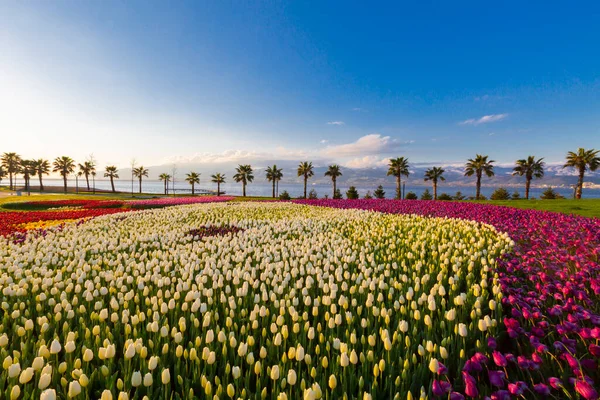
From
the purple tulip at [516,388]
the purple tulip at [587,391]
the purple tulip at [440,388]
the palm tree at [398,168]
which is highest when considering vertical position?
the palm tree at [398,168]

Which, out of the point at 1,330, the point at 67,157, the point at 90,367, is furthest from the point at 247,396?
the point at 67,157

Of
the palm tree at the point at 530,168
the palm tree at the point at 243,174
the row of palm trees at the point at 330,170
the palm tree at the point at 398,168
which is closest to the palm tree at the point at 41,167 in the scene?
the row of palm trees at the point at 330,170

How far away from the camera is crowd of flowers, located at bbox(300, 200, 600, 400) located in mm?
Result: 2756

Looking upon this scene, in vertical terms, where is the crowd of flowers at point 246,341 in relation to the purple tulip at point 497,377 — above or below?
below

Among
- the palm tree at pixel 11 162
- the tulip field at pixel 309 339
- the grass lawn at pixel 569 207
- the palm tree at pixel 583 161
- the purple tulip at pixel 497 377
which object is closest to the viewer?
the purple tulip at pixel 497 377

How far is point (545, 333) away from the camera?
429 cm

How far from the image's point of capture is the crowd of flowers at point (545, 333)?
9.04ft

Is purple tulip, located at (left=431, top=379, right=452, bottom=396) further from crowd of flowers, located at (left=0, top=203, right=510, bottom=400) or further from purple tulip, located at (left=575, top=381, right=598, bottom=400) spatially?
purple tulip, located at (left=575, top=381, right=598, bottom=400)

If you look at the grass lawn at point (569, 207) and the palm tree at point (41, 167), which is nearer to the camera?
the grass lawn at point (569, 207)

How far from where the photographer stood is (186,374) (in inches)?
135

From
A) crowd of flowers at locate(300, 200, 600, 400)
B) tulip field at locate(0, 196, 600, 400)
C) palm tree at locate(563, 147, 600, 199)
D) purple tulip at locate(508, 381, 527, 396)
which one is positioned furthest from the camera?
palm tree at locate(563, 147, 600, 199)

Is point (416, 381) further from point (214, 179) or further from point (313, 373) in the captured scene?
point (214, 179)

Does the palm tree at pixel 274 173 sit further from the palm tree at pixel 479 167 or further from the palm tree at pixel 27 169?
the palm tree at pixel 27 169

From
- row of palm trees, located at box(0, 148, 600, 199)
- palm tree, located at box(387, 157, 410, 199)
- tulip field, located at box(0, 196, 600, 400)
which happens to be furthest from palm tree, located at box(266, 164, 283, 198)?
tulip field, located at box(0, 196, 600, 400)
